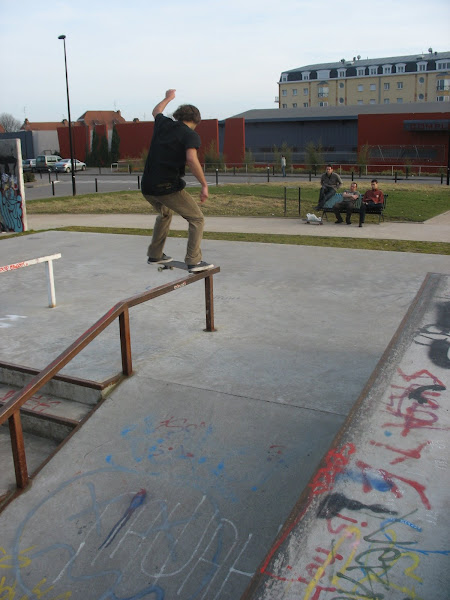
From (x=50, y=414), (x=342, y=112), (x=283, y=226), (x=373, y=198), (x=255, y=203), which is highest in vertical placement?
(x=342, y=112)

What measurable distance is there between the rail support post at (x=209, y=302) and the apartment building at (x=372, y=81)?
86.3 metres

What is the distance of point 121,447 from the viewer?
396cm

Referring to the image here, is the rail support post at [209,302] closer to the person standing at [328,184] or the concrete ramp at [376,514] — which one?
the concrete ramp at [376,514]

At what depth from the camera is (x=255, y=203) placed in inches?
811

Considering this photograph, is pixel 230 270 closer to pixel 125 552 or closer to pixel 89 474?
pixel 89 474

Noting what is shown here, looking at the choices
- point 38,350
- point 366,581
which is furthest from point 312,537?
point 38,350

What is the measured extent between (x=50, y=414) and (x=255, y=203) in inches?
666

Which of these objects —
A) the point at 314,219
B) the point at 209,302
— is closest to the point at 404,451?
the point at 209,302

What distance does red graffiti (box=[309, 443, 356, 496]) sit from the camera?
2.98 m

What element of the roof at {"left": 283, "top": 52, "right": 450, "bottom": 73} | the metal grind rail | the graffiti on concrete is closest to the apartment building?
the roof at {"left": 283, "top": 52, "right": 450, "bottom": 73}

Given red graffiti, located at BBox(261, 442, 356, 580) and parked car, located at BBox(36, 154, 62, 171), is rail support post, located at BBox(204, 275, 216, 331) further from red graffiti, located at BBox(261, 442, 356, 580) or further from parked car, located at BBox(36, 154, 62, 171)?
parked car, located at BBox(36, 154, 62, 171)

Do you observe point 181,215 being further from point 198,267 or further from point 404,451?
point 404,451

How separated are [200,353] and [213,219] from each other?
12112 mm

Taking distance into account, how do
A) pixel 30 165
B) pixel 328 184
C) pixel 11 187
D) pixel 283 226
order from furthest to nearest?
1. pixel 30 165
2. pixel 328 184
3. pixel 283 226
4. pixel 11 187
